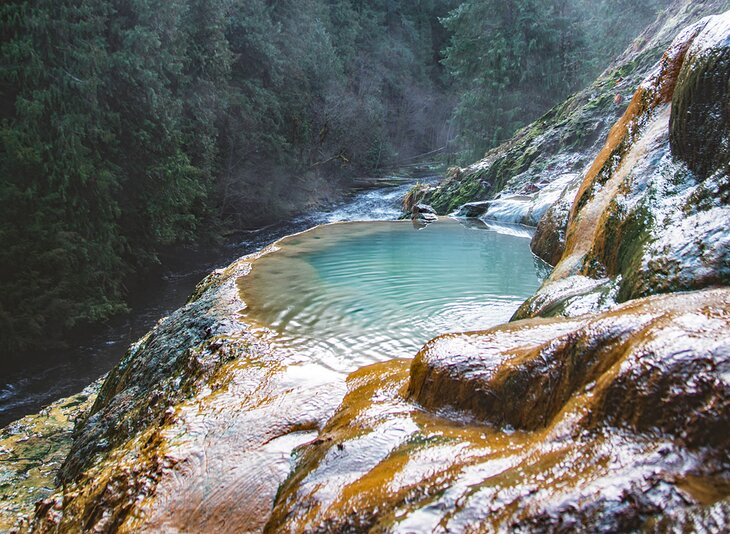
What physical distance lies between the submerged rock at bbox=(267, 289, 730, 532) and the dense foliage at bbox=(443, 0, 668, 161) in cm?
1777

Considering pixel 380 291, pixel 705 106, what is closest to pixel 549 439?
pixel 705 106

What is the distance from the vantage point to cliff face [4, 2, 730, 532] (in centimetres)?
142

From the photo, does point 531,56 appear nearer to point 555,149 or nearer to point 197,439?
point 555,149

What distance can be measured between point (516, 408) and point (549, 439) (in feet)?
1.36

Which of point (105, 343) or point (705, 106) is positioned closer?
point (705, 106)

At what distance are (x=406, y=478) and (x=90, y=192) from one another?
30.6ft

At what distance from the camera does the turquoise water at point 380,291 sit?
4.04 metres

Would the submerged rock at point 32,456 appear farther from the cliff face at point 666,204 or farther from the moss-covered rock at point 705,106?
the moss-covered rock at point 705,106

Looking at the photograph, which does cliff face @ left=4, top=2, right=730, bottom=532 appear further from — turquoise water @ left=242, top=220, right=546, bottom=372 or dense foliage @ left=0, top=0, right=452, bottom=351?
dense foliage @ left=0, top=0, right=452, bottom=351

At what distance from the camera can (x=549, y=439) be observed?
65.6 inches

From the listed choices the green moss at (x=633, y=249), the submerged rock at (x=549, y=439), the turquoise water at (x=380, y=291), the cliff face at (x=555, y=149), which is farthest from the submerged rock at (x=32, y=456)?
the cliff face at (x=555, y=149)

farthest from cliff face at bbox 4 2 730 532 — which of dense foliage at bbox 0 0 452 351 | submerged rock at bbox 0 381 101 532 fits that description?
dense foliage at bbox 0 0 452 351

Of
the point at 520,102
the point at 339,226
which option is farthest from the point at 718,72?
the point at 520,102

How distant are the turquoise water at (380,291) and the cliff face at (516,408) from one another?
1.22 ft
